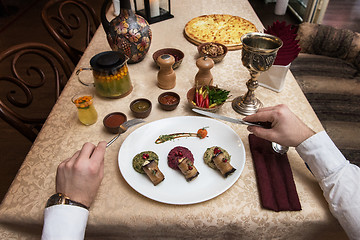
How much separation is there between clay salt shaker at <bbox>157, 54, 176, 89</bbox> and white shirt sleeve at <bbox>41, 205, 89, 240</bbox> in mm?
530

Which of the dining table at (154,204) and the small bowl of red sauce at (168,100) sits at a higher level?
the small bowl of red sauce at (168,100)

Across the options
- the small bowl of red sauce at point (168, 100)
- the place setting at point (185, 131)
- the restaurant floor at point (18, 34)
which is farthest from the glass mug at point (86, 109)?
the restaurant floor at point (18, 34)

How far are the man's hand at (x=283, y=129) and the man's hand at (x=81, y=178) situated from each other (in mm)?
428

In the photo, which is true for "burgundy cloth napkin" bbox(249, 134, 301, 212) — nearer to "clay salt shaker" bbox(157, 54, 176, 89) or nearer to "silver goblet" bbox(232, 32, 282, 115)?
"silver goblet" bbox(232, 32, 282, 115)

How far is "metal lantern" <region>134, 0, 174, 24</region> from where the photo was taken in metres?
1.33

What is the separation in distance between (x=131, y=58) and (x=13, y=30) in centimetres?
270

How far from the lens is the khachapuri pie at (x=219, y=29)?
1195 mm

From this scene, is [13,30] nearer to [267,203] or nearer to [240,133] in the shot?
[240,133]

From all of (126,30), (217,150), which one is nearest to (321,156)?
(217,150)

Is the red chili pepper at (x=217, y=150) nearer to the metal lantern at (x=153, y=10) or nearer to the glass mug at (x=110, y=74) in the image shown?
the glass mug at (x=110, y=74)

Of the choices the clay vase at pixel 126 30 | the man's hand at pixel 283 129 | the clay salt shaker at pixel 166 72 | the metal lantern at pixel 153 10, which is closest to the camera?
the man's hand at pixel 283 129

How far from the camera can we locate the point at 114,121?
789 mm

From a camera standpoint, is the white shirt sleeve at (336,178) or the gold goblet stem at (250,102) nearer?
the white shirt sleeve at (336,178)

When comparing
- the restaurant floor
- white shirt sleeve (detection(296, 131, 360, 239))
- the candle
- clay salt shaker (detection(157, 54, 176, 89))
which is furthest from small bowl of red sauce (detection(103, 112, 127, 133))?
the restaurant floor
